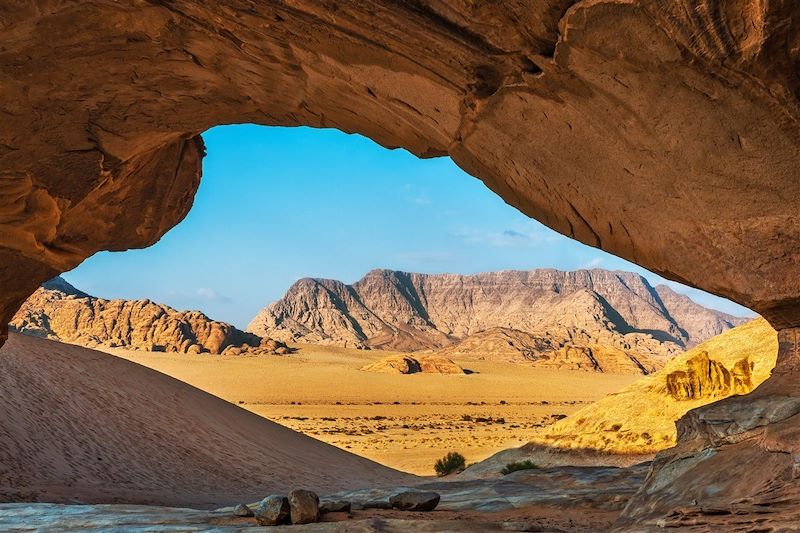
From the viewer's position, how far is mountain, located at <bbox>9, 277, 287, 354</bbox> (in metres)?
77.2

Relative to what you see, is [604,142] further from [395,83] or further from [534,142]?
[395,83]

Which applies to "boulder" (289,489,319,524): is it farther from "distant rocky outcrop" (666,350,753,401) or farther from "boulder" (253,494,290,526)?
"distant rocky outcrop" (666,350,753,401)

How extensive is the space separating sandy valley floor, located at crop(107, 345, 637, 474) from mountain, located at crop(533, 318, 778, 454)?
347 inches

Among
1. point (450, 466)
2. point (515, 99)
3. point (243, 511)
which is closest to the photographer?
point (515, 99)

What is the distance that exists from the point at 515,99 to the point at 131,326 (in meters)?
84.2


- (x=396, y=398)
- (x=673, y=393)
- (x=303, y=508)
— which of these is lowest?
(x=303, y=508)

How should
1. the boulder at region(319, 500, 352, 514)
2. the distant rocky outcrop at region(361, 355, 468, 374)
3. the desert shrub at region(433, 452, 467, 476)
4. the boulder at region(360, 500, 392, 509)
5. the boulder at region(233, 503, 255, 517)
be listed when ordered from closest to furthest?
the boulder at region(319, 500, 352, 514) → the boulder at region(233, 503, 255, 517) → the boulder at region(360, 500, 392, 509) → the desert shrub at region(433, 452, 467, 476) → the distant rocky outcrop at region(361, 355, 468, 374)

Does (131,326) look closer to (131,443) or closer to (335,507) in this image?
(131,443)

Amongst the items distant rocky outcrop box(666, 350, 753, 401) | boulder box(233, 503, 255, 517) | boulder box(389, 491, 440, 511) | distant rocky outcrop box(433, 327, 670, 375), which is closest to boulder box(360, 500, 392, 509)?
boulder box(389, 491, 440, 511)

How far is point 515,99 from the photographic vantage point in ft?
21.1

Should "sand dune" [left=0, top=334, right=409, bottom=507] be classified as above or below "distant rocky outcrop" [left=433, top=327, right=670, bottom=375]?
below

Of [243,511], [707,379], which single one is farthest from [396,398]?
[243,511]

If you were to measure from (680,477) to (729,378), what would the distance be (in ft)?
43.6

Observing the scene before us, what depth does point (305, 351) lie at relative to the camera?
8806 cm
